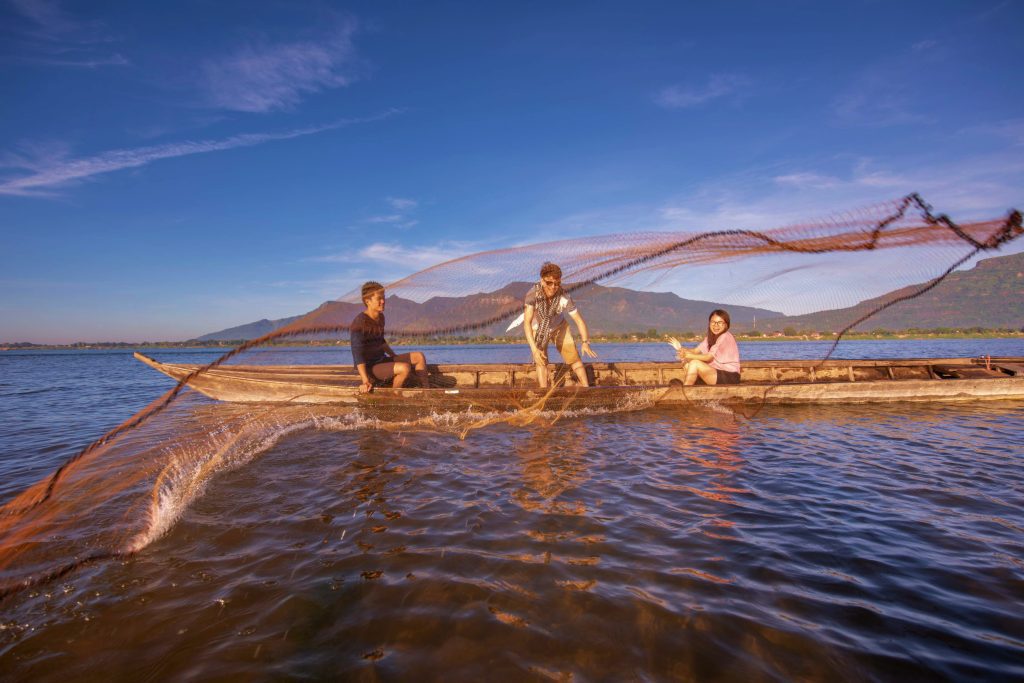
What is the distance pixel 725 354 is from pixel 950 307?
860 inches

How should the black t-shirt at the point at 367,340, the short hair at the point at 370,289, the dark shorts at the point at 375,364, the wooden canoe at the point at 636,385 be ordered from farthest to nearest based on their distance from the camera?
the dark shorts at the point at 375,364, the wooden canoe at the point at 636,385, the black t-shirt at the point at 367,340, the short hair at the point at 370,289

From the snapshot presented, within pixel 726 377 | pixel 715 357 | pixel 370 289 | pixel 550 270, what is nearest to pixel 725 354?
pixel 715 357

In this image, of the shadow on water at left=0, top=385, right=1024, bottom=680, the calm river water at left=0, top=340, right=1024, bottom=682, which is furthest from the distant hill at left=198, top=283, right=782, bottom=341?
→ the shadow on water at left=0, top=385, right=1024, bottom=680

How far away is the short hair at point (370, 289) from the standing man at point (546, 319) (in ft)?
8.50

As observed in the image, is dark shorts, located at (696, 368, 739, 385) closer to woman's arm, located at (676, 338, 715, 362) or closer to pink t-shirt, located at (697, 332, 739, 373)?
pink t-shirt, located at (697, 332, 739, 373)

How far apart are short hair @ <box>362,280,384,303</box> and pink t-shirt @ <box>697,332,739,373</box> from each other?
647cm

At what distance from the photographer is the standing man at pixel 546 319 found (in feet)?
26.5

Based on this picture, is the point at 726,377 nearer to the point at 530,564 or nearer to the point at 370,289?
the point at 370,289

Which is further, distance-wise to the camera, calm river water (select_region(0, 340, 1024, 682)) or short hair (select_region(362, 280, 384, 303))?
short hair (select_region(362, 280, 384, 303))

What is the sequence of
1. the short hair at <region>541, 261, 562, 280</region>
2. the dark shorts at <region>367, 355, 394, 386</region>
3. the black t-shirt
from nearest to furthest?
the short hair at <region>541, 261, 562, 280</region> → the black t-shirt → the dark shorts at <region>367, 355, 394, 386</region>

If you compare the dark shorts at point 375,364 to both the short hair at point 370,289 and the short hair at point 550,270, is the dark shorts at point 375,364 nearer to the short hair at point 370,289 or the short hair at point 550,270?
the short hair at point 370,289

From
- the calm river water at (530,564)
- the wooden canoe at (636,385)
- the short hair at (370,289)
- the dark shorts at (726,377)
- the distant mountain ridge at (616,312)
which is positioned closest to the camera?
the calm river water at (530,564)

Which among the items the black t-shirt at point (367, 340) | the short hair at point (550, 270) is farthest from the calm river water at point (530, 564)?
the short hair at point (550, 270)

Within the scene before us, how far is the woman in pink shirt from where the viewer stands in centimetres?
895
